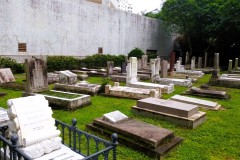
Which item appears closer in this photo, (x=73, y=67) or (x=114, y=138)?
(x=114, y=138)

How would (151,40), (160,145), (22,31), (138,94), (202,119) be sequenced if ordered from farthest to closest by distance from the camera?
(151,40) → (22,31) → (138,94) → (202,119) → (160,145)

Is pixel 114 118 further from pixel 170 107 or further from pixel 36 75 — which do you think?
pixel 36 75

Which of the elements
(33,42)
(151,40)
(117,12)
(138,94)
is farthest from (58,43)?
(151,40)

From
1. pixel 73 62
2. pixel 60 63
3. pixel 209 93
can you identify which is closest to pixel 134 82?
pixel 209 93

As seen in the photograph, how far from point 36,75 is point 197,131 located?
579 centimetres

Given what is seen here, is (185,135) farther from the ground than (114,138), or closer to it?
closer to it

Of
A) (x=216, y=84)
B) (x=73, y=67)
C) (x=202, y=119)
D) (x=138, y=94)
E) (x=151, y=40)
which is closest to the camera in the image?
(x=202, y=119)

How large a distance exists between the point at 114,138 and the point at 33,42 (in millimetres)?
14902

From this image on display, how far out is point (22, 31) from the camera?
15.9m

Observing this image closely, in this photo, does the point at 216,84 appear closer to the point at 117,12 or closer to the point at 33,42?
the point at 33,42

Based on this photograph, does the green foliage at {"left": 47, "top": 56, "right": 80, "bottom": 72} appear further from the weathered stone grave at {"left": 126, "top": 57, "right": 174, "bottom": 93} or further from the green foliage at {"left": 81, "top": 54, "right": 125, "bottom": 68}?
the weathered stone grave at {"left": 126, "top": 57, "right": 174, "bottom": 93}

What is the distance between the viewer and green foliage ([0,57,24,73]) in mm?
13984

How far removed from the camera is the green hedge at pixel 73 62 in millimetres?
16027

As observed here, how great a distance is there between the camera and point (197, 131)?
6.04 m
